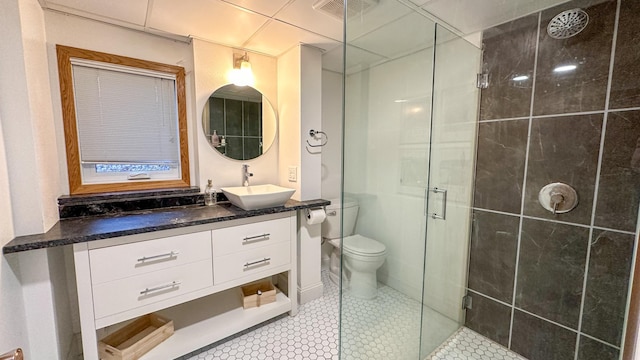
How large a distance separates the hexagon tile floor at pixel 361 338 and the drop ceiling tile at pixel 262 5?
187 centimetres

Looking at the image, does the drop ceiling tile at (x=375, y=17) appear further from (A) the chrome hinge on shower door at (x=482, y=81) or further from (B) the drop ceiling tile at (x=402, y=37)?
(A) the chrome hinge on shower door at (x=482, y=81)

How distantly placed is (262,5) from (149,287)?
1.70m

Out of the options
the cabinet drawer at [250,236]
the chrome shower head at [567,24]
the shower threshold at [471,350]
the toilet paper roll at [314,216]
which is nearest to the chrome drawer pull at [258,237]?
the cabinet drawer at [250,236]

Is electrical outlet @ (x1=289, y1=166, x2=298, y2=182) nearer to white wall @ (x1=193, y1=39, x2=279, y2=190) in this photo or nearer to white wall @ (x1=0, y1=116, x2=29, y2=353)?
white wall @ (x1=193, y1=39, x2=279, y2=190)

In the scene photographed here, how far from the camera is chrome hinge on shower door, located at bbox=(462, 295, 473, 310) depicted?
5.79ft

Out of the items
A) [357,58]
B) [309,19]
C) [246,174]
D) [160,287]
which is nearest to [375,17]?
[357,58]

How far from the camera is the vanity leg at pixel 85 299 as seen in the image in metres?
1.17

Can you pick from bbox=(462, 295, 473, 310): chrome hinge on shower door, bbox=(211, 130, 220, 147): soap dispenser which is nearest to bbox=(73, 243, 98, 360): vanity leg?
bbox=(211, 130, 220, 147): soap dispenser

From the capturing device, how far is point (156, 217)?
1.50m

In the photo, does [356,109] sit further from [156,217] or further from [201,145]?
[156,217]

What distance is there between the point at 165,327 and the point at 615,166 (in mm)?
2615

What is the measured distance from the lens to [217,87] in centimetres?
194

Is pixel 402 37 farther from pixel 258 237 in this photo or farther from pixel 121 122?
pixel 121 122

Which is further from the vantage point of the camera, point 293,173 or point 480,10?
point 293,173
